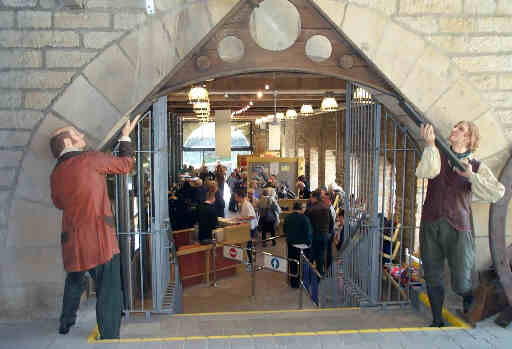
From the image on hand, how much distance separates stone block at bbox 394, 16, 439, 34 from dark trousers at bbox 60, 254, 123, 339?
9.03 ft

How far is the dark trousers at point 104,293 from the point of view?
2.67m

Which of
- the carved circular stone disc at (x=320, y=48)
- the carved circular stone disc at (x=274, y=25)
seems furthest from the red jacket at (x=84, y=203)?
the carved circular stone disc at (x=320, y=48)

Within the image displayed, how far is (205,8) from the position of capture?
9.86 feet

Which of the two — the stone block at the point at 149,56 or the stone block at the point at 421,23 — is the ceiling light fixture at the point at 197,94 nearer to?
the stone block at the point at 149,56

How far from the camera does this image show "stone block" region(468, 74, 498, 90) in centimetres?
330

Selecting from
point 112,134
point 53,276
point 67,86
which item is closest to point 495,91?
point 112,134

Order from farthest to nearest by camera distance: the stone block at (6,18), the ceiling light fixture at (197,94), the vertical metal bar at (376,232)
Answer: the ceiling light fixture at (197,94) < the vertical metal bar at (376,232) < the stone block at (6,18)

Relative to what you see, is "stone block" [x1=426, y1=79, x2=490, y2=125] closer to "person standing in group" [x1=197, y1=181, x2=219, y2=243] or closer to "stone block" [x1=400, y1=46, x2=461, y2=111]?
"stone block" [x1=400, y1=46, x2=461, y2=111]


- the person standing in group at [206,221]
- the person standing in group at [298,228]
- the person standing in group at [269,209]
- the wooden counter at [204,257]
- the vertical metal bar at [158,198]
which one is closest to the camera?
the vertical metal bar at [158,198]

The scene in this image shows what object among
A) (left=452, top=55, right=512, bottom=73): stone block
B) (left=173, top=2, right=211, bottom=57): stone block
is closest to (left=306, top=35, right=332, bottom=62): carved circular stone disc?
(left=173, top=2, right=211, bottom=57): stone block

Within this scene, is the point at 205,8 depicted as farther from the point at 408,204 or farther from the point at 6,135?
the point at 408,204

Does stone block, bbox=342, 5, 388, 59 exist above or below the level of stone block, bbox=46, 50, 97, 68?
above

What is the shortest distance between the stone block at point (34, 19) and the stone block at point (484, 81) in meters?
3.27

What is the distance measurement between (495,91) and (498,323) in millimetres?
1802
